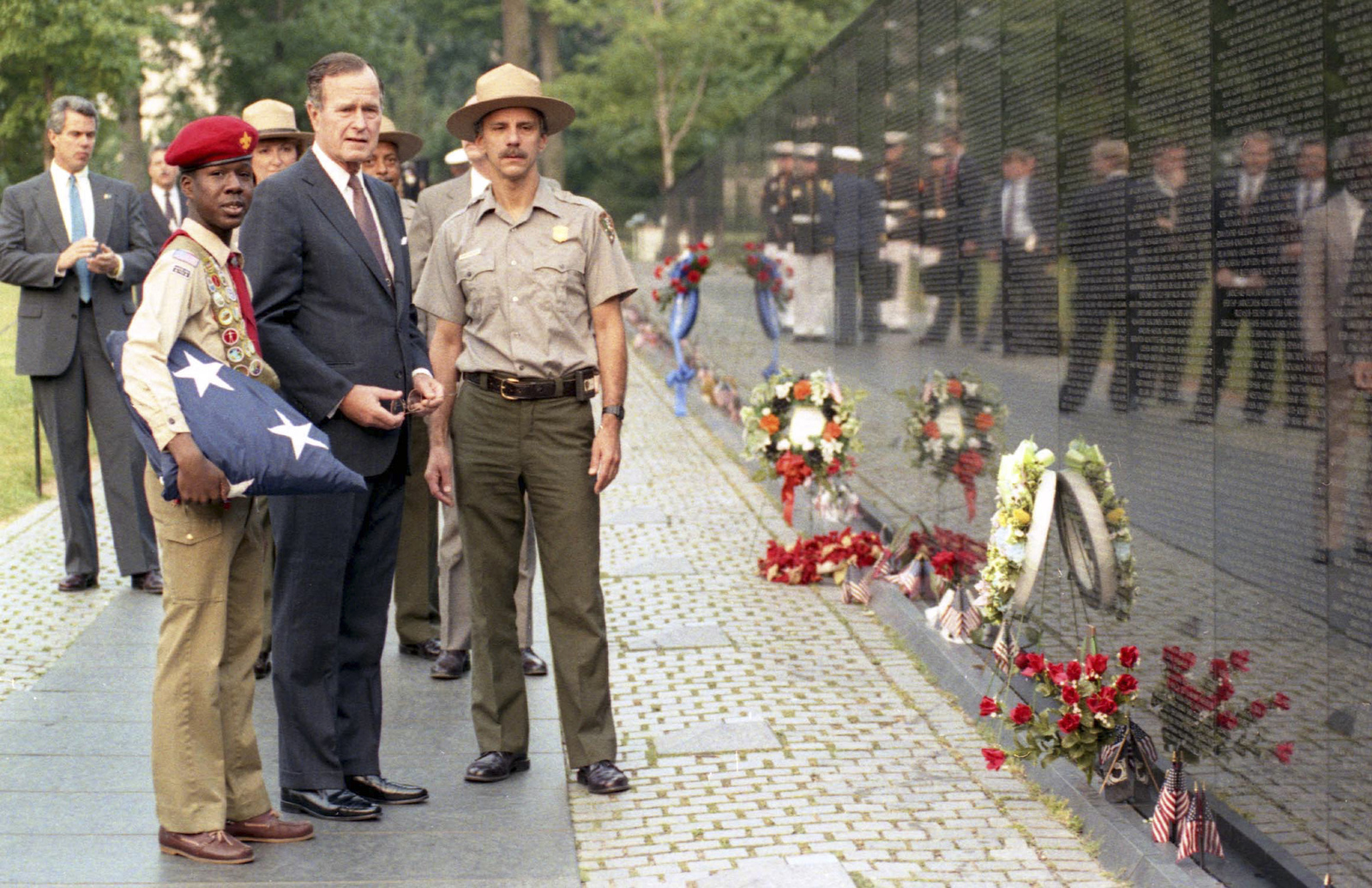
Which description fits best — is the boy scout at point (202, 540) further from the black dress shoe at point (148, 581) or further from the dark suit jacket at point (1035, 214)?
the black dress shoe at point (148, 581)

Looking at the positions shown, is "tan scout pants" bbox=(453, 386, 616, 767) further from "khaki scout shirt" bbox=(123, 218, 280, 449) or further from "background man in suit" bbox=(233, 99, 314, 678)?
"background man in suit" bbox=(233, 99, 314, 678)

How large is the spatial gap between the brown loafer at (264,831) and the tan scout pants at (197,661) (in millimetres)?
142

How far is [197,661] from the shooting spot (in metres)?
4.87

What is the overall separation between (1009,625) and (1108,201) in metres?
1.68

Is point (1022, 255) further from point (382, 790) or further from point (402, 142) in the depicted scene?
point (382, 790)

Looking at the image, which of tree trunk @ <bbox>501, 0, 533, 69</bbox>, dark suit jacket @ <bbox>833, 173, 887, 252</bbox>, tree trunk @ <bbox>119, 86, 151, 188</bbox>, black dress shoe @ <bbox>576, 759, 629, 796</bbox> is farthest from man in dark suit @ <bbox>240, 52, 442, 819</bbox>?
tree trunk @ <bbox>501, 0, 533, 69</bbox>

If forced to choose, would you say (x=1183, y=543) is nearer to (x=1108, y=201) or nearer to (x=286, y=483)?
(x=1108, y=201)

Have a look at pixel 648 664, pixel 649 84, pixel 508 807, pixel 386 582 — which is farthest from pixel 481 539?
pixel 649 84

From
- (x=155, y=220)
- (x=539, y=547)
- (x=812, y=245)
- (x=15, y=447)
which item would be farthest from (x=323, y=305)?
(x=812, y=245)

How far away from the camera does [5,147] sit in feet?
41.8

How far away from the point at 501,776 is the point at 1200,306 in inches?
106

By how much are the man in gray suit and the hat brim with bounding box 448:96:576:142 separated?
3.49m

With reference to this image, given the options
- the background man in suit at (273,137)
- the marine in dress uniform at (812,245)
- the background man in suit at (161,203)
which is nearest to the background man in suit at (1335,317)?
the background man in suit at (273,137)

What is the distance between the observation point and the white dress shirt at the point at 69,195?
8.91 m
